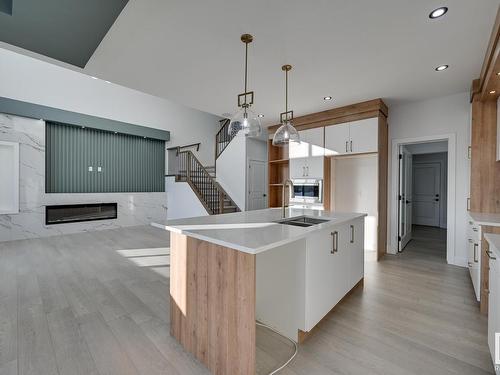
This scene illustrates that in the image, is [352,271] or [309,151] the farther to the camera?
[309,151]

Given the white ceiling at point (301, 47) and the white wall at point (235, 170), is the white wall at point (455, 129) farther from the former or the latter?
the white wall at point (235, 170)

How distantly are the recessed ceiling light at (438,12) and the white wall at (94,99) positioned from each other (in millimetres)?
7560

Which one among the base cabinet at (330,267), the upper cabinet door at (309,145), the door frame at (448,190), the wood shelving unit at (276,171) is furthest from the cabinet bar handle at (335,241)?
the wood shelving unit at (276,171)

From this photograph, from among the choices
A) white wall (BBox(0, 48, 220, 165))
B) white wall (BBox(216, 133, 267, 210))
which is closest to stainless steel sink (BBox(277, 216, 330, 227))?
white wall (BBox(216, 133, 267, 210))

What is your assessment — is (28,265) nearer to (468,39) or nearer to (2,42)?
(2,42)

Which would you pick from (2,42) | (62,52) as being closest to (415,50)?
(62,52)

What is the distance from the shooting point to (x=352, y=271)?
2693mm

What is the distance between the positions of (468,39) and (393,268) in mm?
2976

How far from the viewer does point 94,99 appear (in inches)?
268

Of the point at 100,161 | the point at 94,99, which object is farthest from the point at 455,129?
the point at 94,99

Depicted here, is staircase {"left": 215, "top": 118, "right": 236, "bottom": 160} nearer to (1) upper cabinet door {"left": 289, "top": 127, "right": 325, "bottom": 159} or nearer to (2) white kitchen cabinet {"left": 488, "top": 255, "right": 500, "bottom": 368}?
(1) upper cabinet door {"left": 289, "top": 127, "right": 325, "bottom": 159}

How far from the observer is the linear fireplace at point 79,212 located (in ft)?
19.6

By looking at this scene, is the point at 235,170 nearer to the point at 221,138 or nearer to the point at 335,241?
the point at 221,138

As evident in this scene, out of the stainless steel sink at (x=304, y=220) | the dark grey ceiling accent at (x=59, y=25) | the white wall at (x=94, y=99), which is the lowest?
the stainless steel sink at (x=304, y=220)
